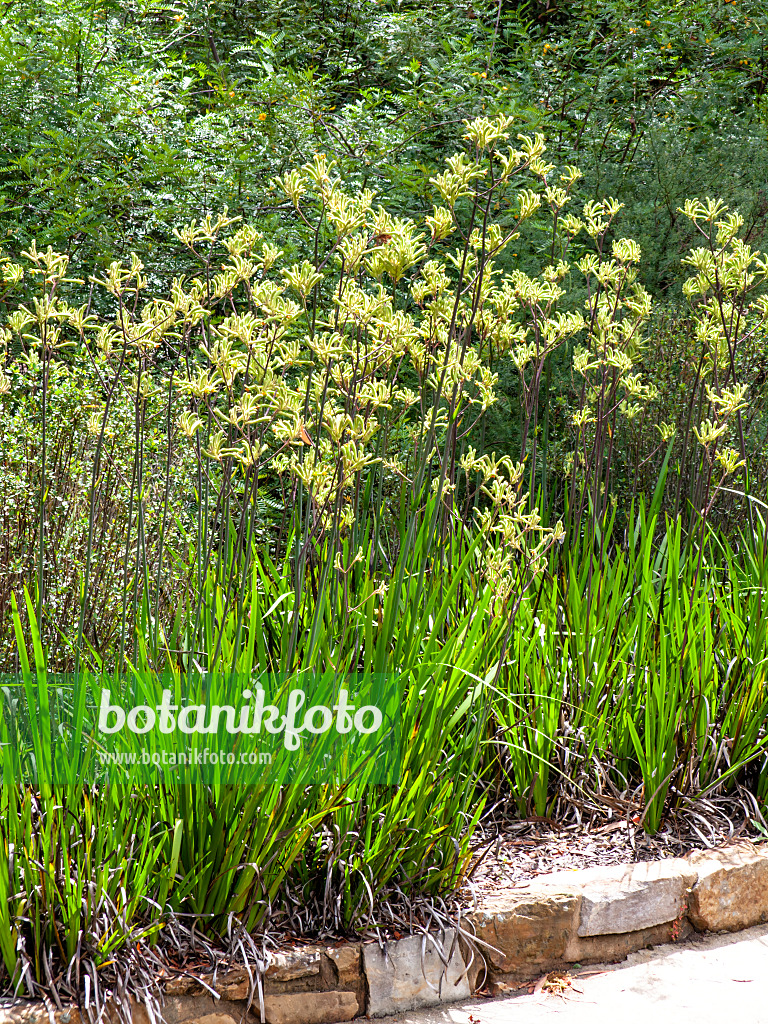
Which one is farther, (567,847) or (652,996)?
(567,847)

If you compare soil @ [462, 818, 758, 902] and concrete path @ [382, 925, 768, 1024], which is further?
soil @ [462, 818, 758, 902]

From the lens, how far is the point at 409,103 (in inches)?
271

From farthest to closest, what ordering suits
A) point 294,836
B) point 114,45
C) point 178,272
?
point 114,45
point 178,272
point 294,836

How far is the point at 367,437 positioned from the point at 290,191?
0.64m

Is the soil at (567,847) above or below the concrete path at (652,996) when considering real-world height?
above

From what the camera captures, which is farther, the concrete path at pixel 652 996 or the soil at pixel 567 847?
the soil at pixel 567 847

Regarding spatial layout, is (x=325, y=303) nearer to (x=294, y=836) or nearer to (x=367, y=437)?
(x=367, y=437)

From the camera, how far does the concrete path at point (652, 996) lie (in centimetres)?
242

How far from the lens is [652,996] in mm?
2523

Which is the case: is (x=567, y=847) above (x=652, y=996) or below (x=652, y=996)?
above

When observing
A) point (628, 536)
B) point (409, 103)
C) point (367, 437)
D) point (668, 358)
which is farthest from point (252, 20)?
point (367, 437)

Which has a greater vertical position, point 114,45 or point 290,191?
point 114,45

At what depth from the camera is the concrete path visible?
Result: 242 cm

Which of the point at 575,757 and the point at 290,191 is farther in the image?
the point at 575,757
